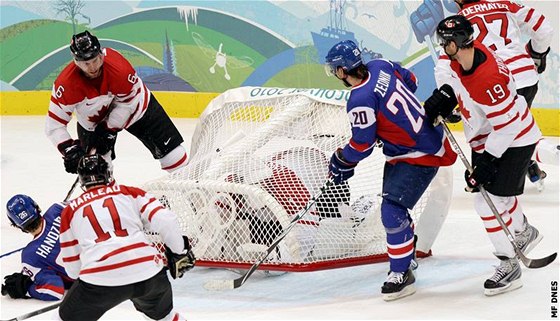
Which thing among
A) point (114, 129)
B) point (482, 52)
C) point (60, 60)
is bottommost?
point (60, 60)

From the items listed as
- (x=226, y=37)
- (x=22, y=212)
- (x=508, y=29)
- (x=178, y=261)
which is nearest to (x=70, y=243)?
(x=178, y=261)

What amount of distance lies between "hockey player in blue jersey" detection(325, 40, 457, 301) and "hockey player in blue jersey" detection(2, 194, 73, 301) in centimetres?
112

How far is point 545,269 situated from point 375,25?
323 cm

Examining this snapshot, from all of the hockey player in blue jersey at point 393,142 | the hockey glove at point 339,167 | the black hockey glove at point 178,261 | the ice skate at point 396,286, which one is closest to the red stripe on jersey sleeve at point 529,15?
the hockey player in blue jersey at point 393,142

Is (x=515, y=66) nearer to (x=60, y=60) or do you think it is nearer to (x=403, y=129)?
(x=403, y=129)

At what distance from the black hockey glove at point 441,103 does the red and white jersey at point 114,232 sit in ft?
4.00

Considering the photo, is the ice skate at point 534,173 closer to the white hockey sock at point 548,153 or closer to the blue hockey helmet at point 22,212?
the white hockey sock at point 548,153

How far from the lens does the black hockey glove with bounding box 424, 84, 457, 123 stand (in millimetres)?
4266

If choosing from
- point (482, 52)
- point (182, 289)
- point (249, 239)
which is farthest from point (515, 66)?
point (182, 289)

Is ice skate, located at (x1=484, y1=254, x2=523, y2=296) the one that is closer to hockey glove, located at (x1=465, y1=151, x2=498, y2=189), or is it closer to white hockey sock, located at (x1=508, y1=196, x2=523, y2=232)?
white hockey sock, located at (x1=508, y1=196, x2=523, y2=232)

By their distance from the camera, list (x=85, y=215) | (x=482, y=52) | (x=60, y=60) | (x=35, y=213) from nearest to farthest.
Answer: (x=85, y=215) → (x=482, y=52) → (x=35, y=213) → (x=60, y=60)

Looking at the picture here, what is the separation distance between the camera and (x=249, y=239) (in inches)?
184

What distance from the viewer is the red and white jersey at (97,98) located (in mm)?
4871

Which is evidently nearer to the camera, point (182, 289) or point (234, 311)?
point (234, 311)
